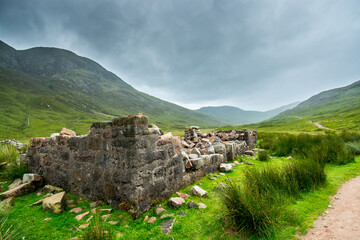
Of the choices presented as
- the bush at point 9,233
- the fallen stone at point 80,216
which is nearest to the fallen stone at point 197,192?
the fallen stone at point 80,216

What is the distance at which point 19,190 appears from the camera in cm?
428

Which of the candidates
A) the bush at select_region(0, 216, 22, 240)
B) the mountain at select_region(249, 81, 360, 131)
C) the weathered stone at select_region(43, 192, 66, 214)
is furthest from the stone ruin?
the mountain at select_region(249, 81, 360, 131)

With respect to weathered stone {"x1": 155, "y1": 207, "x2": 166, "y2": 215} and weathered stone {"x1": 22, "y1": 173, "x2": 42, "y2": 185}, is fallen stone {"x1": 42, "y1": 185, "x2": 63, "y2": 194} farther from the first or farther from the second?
weathered stone {"x1": 155, "y1": 207, "x2": 166, "y2": 215}

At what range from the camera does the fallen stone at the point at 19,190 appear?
4.02 meters

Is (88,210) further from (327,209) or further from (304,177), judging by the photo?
(304,177)

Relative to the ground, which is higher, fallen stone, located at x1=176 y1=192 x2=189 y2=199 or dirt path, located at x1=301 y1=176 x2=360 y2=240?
fallen stone, located at x1=176 y1=192 x2=189 y2=199

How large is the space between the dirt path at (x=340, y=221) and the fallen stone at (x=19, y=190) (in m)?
6.48

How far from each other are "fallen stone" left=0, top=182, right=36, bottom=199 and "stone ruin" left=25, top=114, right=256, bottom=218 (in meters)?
0.43

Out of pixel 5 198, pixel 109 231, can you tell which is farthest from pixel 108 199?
pixel 5 198

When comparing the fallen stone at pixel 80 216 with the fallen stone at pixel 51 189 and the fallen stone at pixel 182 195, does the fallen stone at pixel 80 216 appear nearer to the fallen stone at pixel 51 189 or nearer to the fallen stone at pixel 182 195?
the fallen stone at pixel 51 189

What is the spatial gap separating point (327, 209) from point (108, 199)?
4.65 m

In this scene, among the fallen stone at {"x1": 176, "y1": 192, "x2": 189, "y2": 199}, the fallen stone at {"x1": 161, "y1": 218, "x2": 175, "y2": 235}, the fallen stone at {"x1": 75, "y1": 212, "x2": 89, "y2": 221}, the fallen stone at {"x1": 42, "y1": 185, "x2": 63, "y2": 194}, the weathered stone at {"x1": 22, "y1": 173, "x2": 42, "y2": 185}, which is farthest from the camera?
the weathered stone at {"x1": 22, "y1": 173, "x2": 42, "y2": 185}

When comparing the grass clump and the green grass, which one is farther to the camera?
the green grass

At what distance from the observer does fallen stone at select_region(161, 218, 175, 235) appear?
276 cm
